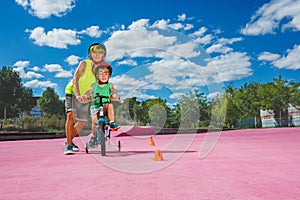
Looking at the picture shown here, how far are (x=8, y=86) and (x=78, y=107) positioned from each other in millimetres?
35477

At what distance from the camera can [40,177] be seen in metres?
3.21

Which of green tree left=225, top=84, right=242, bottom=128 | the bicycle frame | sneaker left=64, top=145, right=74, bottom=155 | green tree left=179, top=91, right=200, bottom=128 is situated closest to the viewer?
the bicycle frame

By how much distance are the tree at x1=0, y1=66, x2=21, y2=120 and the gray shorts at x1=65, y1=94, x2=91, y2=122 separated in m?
33.5

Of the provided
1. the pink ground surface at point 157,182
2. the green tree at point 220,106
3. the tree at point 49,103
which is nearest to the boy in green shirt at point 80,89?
the pink ground surface at point 157,182

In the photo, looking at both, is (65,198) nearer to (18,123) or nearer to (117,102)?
(117,102)

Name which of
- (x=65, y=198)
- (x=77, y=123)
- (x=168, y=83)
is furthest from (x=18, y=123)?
(x=65, y=198)

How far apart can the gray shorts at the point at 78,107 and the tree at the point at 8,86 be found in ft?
110

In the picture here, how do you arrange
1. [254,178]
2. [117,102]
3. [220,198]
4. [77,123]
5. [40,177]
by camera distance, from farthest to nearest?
[77,123] < [117,102] < [40,177] < [254,178] < [220,198]

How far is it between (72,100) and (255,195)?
4391 millimetres

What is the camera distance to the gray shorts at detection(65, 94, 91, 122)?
18.7 ft

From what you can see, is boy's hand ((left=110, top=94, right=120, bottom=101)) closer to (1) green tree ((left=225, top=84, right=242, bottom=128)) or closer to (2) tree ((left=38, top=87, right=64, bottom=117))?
(1) green tree ((left=225, top=84, right=242, bottom=128))

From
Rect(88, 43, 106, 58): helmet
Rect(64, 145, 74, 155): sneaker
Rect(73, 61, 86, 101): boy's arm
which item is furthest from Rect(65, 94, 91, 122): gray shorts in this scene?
Rect(88, 43, 106, 58): helmet

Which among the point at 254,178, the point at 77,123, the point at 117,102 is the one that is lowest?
the point at 254,178

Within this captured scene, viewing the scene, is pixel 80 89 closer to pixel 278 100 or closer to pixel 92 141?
pixel 92 141
